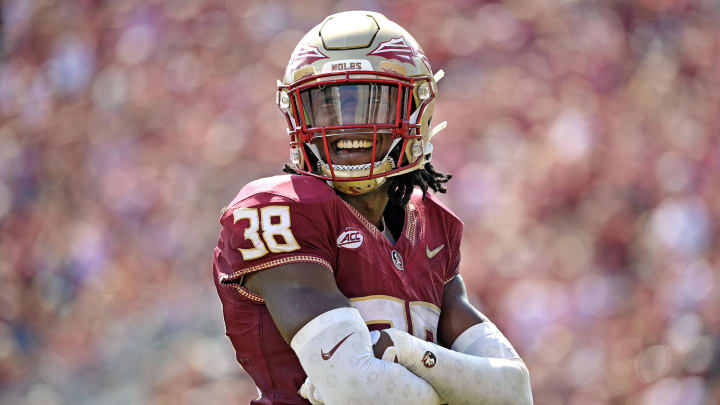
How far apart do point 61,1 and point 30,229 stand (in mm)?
1715

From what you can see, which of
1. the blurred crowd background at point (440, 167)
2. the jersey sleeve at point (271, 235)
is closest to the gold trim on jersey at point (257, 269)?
the jersey sleeve at point (271, 235)

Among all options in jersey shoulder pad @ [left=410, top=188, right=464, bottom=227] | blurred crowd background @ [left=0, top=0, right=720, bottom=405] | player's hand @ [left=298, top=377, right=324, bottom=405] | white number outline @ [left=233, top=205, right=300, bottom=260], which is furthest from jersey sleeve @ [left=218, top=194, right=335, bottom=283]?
blurred crowd background @ [left=0, top=0, right=720, bottom=405]

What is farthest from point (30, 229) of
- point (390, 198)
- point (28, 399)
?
point (390, 198)

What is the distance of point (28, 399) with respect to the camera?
524 centimetres

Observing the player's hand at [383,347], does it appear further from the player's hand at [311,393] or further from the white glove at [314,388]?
the player's hand at [311,393]

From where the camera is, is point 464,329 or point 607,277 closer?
point 464,329

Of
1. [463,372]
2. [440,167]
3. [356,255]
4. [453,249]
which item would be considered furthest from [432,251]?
[440,167]

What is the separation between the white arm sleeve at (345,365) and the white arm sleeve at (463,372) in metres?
0.07

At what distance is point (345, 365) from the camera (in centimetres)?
215

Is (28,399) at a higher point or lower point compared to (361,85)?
lower

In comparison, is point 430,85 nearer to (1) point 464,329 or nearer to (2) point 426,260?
(2) point 426,260

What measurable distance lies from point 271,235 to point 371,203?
1.49 ft

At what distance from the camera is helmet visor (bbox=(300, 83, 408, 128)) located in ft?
8.50

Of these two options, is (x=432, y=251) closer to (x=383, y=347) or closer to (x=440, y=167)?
(x=383, y=347)
